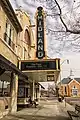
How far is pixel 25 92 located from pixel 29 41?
701 cm

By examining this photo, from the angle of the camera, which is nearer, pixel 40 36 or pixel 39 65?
pixel 39 65

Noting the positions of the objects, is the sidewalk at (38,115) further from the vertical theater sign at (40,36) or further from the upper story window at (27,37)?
the upper story window at (27,37)

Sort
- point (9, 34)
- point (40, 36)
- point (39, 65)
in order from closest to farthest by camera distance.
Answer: point (9, 34), point (39, 65), point (40, 36)

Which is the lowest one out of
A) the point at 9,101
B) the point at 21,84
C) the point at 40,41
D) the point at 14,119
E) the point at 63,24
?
the point at 14,119

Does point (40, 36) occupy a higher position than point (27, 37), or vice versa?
point (27, 37)

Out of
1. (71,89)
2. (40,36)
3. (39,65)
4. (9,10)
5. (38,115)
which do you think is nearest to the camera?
(38,115)

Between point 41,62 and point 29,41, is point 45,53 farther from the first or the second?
point 29,41

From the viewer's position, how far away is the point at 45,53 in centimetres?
1967

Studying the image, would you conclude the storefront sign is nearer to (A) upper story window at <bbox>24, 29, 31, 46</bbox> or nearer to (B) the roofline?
(B) the roofline

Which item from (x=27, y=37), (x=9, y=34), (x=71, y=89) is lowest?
(x=71, y=89)

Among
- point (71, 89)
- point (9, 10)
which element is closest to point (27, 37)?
point (9, 10)

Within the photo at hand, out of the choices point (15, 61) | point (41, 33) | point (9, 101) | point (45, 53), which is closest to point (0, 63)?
point (9, 101)

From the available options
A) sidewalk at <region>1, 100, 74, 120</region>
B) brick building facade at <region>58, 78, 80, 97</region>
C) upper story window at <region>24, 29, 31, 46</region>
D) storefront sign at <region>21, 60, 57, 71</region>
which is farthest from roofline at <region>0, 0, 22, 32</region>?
brick building facade at <region>58, 78, 80, 97</region>

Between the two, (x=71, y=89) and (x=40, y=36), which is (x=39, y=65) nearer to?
(x=40, y=36)
